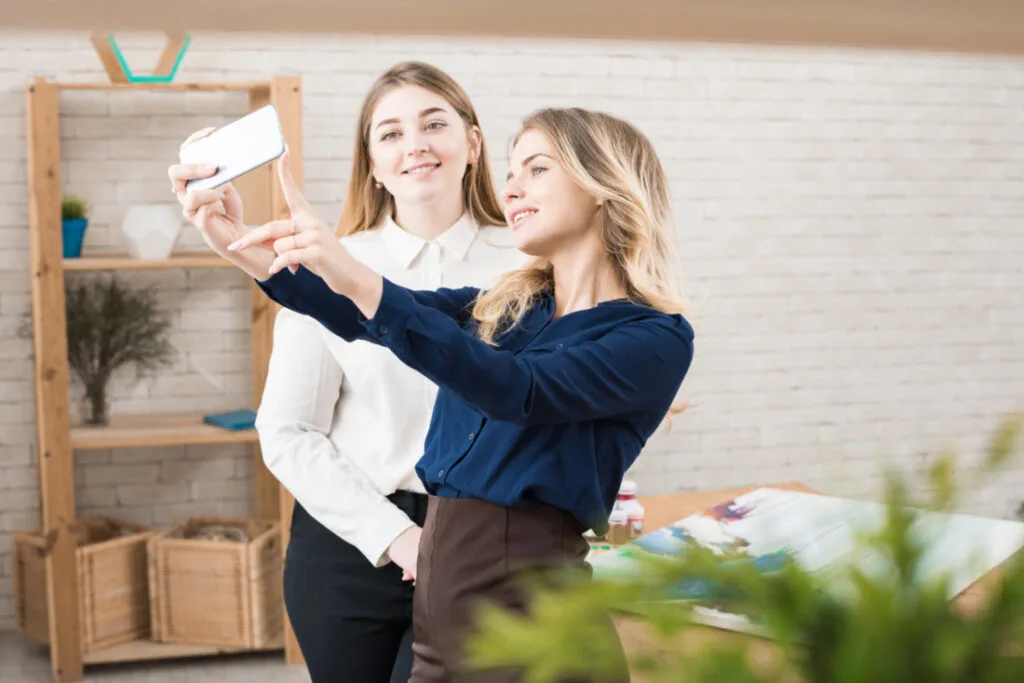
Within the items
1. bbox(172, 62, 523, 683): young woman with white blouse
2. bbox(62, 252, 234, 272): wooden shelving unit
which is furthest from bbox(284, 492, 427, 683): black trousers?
bbox(62, 252, 234, 272): wooden shelving unit

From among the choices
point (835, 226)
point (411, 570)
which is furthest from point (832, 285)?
point (411, 570)

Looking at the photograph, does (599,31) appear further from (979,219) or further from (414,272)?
(979,219)

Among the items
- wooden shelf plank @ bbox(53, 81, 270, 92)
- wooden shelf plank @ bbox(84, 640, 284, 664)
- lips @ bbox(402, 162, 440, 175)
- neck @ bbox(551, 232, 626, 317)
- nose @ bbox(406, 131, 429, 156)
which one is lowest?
wooden shelf plank @ bbox(84, 640, 284, 664)

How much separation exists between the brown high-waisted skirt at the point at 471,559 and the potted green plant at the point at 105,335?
2821 millimetres

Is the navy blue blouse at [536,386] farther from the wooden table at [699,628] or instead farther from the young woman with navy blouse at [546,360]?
the wooden table at [699,628]

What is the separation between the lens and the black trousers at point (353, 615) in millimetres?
1828

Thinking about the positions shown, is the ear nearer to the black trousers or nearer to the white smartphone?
the black trousers

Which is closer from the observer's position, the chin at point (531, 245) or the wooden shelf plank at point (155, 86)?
the chin at point (531, 245)

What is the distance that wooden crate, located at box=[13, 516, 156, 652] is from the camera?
3.76 metres

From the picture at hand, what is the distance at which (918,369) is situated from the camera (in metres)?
4.92

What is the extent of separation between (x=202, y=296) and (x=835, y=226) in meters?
2.70

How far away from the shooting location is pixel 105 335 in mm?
3977

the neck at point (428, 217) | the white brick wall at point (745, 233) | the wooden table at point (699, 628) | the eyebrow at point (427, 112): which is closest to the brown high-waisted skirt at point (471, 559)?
the wooden table at point (699, 628)

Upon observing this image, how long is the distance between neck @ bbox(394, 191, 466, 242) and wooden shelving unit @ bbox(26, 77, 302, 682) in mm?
1743
